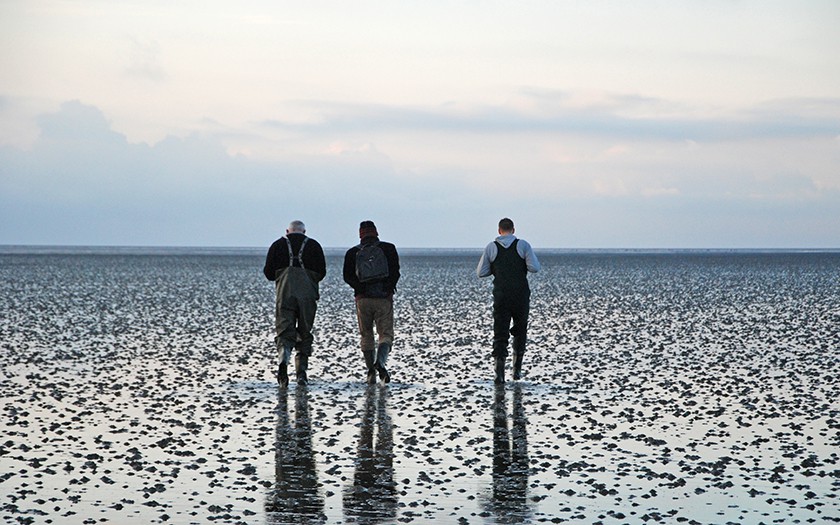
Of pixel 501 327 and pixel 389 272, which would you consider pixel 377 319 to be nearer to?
pixel 389 272

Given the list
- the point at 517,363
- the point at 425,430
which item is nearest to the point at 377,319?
the point at 517,363

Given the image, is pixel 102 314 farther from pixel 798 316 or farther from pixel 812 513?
pixel 812 513

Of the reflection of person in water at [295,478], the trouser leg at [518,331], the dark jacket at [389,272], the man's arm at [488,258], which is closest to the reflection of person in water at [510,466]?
the reflection of person in water at [295,478]

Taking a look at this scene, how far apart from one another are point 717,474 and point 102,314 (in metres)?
24.4

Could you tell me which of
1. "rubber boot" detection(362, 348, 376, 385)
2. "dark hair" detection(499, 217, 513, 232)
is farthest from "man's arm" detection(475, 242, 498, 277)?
"rubber boot" detection(362, 348, 376, 385)

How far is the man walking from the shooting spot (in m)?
16.2

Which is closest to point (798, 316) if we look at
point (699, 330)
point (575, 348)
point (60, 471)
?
point (699, 330)

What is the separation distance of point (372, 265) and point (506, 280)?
1.91 meters

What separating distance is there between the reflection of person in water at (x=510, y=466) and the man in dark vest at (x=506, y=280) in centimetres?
215

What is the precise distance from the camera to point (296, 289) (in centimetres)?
1620

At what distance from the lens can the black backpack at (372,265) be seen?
16.2m

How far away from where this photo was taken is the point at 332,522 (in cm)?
803

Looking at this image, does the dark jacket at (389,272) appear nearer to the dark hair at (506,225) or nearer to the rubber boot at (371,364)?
the rubber boot at (371,364)

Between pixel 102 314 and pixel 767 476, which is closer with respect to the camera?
pixel 767 476
